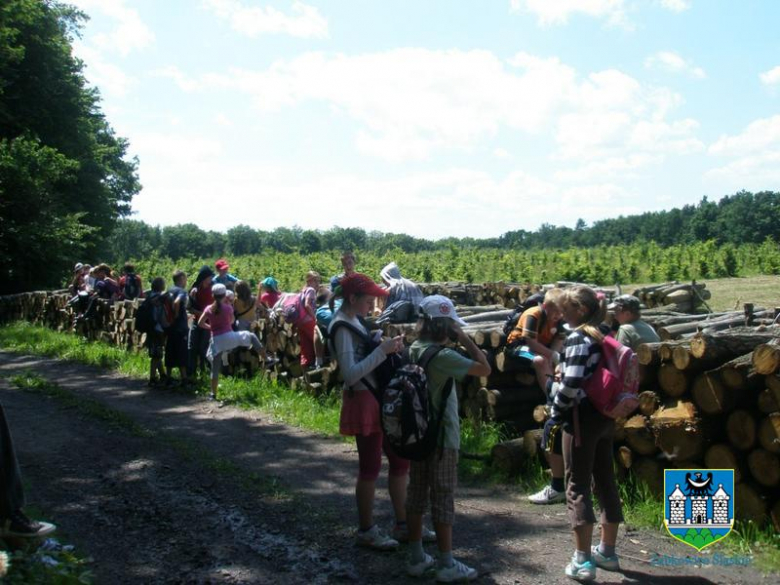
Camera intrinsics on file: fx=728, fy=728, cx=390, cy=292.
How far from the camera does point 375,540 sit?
5000mm

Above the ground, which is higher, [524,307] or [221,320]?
[524,307]

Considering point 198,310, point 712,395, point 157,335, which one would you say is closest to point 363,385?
point 712,395

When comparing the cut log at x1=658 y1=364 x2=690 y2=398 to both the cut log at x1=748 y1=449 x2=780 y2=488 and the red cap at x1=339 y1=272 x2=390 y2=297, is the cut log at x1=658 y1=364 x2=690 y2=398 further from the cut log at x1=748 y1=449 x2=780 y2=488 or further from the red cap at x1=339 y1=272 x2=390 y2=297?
the red cap at x1=339 y1=272 x2=390 y2=297

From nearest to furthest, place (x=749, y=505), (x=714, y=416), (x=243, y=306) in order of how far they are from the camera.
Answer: (x=749, y=505), (x=714, y=416), (x=243, y=306)

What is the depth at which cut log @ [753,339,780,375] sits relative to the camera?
507cm

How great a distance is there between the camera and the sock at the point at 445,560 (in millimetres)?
4449

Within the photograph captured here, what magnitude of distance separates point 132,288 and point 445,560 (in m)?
13.9

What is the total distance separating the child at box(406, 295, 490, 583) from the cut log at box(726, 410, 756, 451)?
7.04 feet

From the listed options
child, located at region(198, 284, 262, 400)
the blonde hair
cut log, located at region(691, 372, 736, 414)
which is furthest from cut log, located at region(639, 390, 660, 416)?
child, located at region(198, 284, 262, 400)

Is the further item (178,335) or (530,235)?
(530,235)

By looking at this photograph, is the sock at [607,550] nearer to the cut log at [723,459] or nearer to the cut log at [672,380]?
the cut log at [723,459]

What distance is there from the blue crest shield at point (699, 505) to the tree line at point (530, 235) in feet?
224

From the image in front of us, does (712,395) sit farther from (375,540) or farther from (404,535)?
(375,540)

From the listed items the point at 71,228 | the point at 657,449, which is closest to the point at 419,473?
the point at 657,449
